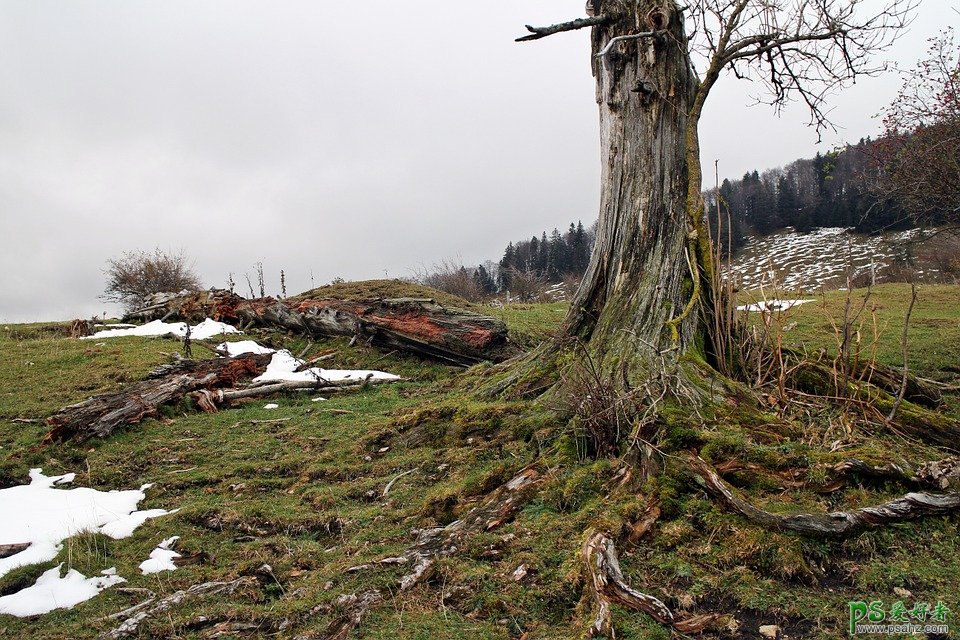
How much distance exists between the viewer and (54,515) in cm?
509

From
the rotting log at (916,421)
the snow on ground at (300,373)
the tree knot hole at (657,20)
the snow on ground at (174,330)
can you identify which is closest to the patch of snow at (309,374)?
the snow on ground at (300,373)

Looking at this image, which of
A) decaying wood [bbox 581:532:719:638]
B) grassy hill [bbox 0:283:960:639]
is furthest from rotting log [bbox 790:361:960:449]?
decaying wood [bbox 581:532:719:638]

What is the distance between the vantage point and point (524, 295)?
114 ft

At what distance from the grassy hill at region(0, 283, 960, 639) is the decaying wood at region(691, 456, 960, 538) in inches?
2.3

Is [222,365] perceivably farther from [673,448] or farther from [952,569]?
[952,569]

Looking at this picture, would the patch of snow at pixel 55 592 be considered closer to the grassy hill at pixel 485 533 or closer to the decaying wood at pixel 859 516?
the grassy hill at pixel 485 533

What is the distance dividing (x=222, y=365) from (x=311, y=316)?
3253 mm

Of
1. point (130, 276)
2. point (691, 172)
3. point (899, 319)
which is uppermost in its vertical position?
point (130, 276)

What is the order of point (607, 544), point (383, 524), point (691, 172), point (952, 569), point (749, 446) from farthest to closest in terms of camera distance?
point (691, 172)
point (383, 524)
point (749, 446)
point (607, 544)
point (952, 569)

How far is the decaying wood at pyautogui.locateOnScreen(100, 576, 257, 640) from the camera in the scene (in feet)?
10.0

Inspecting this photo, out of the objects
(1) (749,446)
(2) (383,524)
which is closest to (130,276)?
(2) (383,524)

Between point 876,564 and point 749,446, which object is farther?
point 749,446

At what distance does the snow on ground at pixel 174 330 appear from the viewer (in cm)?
1466

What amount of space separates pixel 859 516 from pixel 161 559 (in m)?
4.66
